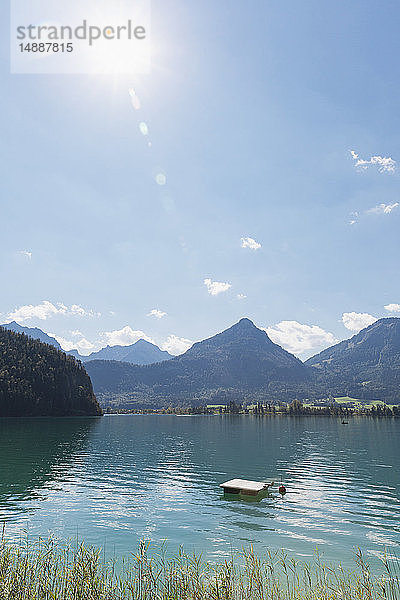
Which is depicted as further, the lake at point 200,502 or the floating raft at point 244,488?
the floating raft at point 244,488

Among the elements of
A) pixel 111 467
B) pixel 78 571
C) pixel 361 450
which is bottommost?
pixel 361 450

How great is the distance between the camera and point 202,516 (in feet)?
141

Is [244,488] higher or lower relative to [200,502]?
higher

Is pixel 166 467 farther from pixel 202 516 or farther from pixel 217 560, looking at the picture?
pixel 217 560

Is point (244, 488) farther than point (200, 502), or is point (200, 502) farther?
point (244, 488)

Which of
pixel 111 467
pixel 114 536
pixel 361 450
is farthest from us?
pixel 361 450

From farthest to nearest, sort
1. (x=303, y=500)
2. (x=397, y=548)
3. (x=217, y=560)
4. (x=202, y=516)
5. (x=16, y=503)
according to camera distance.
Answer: (x=303, y=500), (x=16, y=503), (x=202, y=516), (x=397, y=548), (x=217, y=560)

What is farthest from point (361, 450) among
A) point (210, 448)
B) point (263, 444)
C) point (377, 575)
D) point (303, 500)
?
point (377, 575)

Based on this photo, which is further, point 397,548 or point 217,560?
point 397,548

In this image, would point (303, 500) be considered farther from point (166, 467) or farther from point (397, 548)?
point (166, 467)

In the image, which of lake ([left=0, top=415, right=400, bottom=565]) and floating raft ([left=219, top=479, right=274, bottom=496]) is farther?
floating raft ([left=219, top=479, right=274, bottom=496])

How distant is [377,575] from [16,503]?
38500 millimetres

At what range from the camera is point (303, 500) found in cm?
5112

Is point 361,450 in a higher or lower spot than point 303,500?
lower
